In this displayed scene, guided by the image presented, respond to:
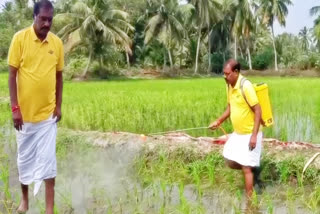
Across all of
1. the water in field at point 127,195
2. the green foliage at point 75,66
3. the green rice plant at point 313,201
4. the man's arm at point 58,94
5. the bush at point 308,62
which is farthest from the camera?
the bush at point 308,62

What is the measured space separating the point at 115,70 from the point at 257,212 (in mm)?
21780

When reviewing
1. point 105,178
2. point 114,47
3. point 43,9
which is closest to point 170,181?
point 105,178

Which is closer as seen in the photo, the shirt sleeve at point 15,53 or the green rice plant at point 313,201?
the shirt sleeve at point 15,53

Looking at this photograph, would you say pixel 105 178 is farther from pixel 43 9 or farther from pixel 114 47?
pixel 114 47

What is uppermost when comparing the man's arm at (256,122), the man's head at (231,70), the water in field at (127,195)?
the man's head at (231,70)

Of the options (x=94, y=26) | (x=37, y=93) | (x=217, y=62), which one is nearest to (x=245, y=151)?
(x=37, y=93)

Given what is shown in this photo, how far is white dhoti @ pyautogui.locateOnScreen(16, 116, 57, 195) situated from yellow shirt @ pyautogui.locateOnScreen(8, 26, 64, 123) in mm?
59

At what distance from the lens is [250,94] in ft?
10.3

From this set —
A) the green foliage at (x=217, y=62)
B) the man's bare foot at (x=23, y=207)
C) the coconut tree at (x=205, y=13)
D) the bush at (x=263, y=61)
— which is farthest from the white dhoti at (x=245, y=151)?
the bush at (x=263, y=61)

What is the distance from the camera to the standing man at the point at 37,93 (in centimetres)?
263

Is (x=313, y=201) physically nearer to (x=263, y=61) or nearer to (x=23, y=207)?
(x=23, y=207)

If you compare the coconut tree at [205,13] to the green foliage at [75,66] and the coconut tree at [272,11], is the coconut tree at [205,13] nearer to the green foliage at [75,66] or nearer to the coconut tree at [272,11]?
the coconut tree at [272,11]

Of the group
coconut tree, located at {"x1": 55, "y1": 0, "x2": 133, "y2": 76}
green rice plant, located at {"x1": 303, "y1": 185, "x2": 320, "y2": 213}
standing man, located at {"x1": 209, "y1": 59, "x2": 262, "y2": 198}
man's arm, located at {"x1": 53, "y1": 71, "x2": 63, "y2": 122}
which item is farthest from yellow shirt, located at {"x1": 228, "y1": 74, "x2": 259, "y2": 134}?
coconut tree, located at {"x1": 55, "y1": 0, "x2": 133, "y2": 76}

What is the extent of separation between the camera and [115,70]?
24.5 meters
